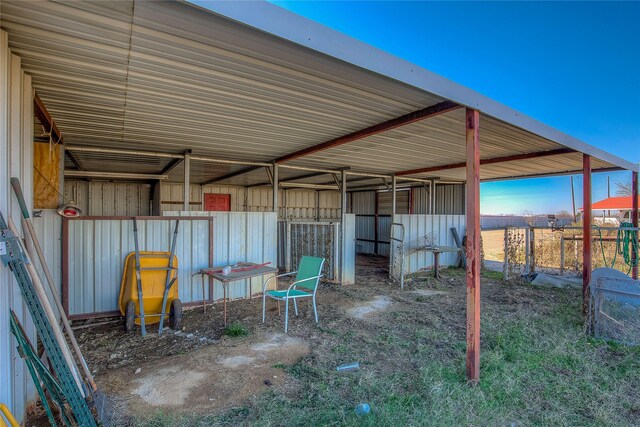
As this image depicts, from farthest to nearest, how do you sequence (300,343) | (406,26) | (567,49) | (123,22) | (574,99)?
1. (574,99)
2. (567,49)
3. (406,26)
4. (300,343)
5. (123,22)

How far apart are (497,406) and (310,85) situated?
2.83 m

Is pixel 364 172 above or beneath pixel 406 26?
beneath

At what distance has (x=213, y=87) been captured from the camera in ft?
8.86

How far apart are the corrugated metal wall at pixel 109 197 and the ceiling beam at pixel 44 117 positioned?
6.10 meters

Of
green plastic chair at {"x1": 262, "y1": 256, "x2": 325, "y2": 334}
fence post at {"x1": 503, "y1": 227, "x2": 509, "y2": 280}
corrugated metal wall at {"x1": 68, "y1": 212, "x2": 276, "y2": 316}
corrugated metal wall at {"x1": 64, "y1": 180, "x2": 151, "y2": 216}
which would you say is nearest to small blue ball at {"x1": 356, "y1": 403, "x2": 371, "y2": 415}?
green plastic chair at {"x1": 262, "y1": 256, "x2": 325, "y2": 334}

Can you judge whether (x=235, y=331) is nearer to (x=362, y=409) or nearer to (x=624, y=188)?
(x=362, y=409)

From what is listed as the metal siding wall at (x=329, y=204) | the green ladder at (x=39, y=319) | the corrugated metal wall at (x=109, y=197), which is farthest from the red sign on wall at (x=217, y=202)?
the green ladder at (x=39, y=319)

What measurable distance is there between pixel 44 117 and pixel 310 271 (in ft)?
11.2

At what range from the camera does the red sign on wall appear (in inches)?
457

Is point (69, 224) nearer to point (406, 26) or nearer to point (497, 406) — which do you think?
point (497, 406)

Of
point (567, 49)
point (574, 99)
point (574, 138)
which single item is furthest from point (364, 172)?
point (574, 99)

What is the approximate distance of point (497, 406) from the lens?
2330 millimetres

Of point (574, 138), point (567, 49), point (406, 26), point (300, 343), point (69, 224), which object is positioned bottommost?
point (300, 343)

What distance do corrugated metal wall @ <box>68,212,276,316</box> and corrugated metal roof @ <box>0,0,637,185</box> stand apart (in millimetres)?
1232
